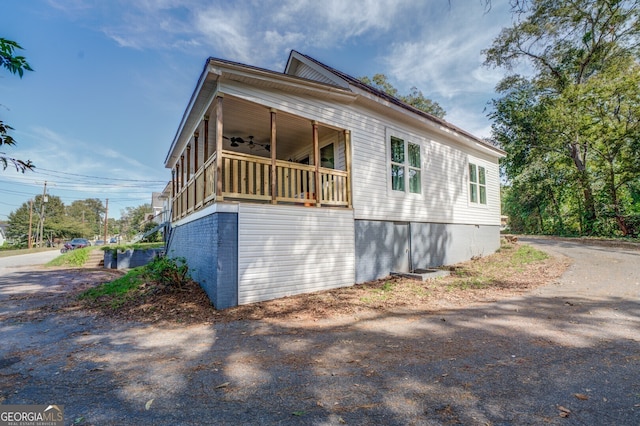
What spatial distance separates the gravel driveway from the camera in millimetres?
2365

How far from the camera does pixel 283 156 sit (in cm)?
1196

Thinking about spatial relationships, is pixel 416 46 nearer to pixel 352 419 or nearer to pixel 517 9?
pixel 517 9

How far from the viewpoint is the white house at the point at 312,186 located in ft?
19.8

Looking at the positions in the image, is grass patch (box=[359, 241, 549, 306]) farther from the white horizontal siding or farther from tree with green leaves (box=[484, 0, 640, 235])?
tree with green leaves (box=[484, 0, 640, 235])

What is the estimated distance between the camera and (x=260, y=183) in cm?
666

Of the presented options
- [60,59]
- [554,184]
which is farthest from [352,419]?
[554,184]

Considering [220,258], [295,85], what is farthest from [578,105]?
[220,258]

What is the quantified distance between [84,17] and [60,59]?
248cm

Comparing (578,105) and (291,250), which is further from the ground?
(578,105)

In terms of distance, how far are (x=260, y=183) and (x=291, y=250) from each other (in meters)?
1.65

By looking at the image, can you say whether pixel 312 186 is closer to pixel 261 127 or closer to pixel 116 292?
pixel 261 127

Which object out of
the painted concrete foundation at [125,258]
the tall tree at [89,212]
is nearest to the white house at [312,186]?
the painted concrete foundation at [125,258]

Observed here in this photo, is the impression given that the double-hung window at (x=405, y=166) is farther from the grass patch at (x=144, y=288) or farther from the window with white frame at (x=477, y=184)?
the grass patch at (x=144, y=288)

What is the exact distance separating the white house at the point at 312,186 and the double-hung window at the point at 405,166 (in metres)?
0.04
